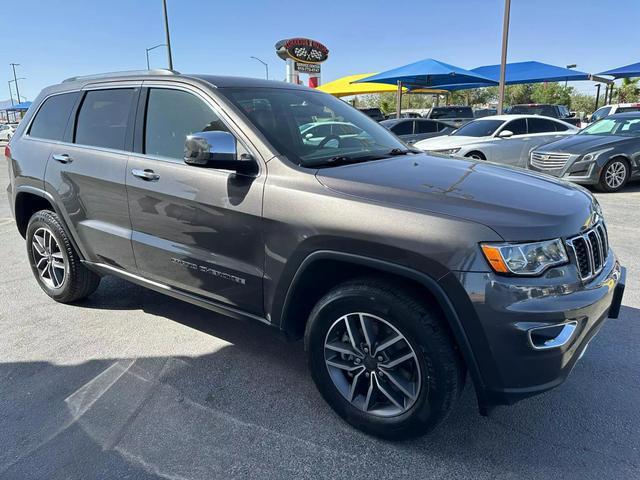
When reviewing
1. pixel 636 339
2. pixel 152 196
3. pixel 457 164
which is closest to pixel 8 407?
pixel 152 196

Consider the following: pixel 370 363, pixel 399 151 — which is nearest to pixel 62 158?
pixel 399 151

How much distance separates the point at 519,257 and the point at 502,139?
9.42 metres

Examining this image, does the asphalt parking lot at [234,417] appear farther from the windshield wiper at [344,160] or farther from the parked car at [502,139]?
the parked car at [502,139]

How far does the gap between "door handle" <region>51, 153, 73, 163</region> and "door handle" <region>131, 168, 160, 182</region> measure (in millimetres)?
844

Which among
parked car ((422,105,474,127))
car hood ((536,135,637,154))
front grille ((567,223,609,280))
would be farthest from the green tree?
front grille ((567,223,609,280))

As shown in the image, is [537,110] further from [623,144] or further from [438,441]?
[438,441]

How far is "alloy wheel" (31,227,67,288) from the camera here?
160 inches

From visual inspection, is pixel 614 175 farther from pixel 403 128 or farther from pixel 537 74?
pixel 537 74

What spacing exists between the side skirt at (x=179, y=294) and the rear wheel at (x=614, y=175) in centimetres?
822

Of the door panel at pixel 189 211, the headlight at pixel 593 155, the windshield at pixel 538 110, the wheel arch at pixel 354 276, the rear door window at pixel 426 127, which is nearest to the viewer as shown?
the wheel arch at pixel 354 276

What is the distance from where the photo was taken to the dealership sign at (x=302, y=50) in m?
23.0

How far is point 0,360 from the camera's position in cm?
325

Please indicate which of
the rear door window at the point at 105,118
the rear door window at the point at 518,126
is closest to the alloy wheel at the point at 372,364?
the rear door window at the point at 105,118

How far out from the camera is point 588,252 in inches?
86.7
